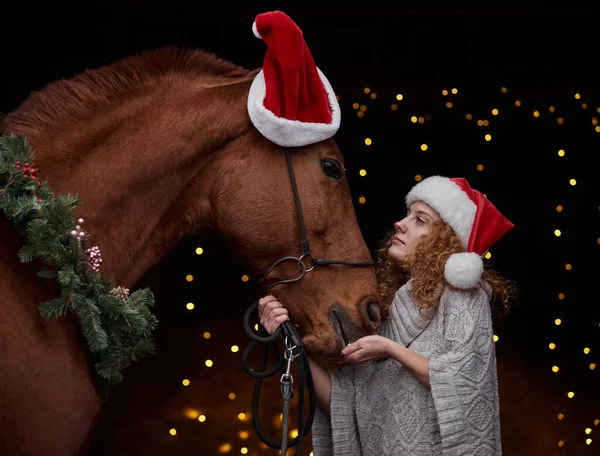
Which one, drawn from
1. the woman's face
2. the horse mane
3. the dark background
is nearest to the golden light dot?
the dark background

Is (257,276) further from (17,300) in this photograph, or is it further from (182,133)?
(17,300)

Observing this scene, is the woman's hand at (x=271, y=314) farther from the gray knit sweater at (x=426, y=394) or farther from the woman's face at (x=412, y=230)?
the woman's face at (x=412, y=230)

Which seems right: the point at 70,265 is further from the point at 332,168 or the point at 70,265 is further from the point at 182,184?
the point at 332,168

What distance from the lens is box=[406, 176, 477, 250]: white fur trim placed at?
7.21ft

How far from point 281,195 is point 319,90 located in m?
0.29

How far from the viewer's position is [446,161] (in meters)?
3.49

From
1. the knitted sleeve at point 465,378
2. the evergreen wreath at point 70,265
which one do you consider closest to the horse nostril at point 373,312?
the knitted sleeve at point 465,378

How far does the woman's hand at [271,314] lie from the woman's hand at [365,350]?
18cm

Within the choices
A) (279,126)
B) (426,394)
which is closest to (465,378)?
(426,394)

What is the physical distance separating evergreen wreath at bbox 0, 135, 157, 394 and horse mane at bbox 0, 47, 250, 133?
0.52 ft

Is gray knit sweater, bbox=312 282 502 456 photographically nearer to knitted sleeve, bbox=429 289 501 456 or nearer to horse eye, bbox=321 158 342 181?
knitted sleeve, bbox=429 289 501 456

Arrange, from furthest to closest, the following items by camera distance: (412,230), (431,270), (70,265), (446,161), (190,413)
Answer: (446,161), (190,413), (412,230), (431,270), (70,265)

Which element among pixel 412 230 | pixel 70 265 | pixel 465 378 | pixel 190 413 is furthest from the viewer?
pixel 190 413

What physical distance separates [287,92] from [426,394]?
863 mm
